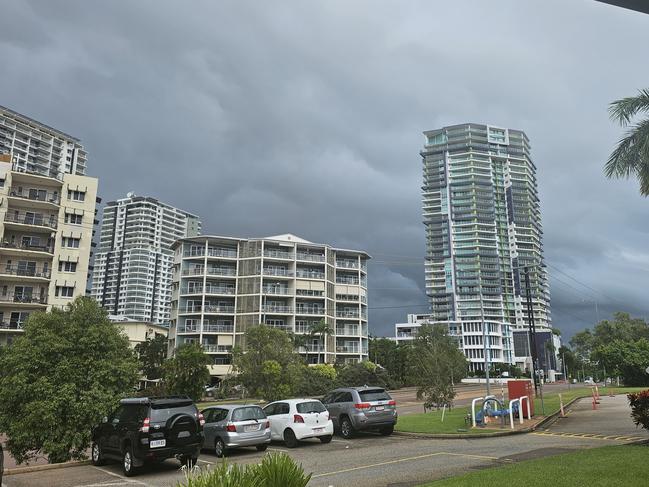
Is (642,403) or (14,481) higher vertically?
(642,403)

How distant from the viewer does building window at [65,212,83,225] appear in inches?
2314

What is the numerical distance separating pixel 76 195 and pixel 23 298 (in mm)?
13124

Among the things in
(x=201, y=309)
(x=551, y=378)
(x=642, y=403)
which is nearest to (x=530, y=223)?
(x=551, y=378)

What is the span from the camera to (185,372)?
3891cm

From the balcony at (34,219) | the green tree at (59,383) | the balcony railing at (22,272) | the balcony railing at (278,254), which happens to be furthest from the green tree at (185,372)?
the balcony railing at (278,254)

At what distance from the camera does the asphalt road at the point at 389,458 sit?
10805 mm

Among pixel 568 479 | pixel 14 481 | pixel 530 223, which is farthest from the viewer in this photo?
pixel 530 223

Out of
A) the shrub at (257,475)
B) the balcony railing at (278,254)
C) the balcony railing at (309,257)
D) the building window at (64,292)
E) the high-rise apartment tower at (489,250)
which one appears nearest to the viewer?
the shrub at (257,475)

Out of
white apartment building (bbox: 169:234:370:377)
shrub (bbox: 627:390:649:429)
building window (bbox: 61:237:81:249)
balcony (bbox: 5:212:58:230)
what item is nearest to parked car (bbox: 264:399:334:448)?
shrub (bbox: 627:390:649:429)

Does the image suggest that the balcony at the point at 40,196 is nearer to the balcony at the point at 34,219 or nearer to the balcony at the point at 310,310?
the balcony at the point at 34,219

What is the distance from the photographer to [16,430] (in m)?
15.3

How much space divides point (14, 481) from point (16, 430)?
3530 millimetres

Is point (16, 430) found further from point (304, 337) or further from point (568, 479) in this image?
point (304, 337)

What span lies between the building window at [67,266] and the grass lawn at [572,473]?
5766 cm
